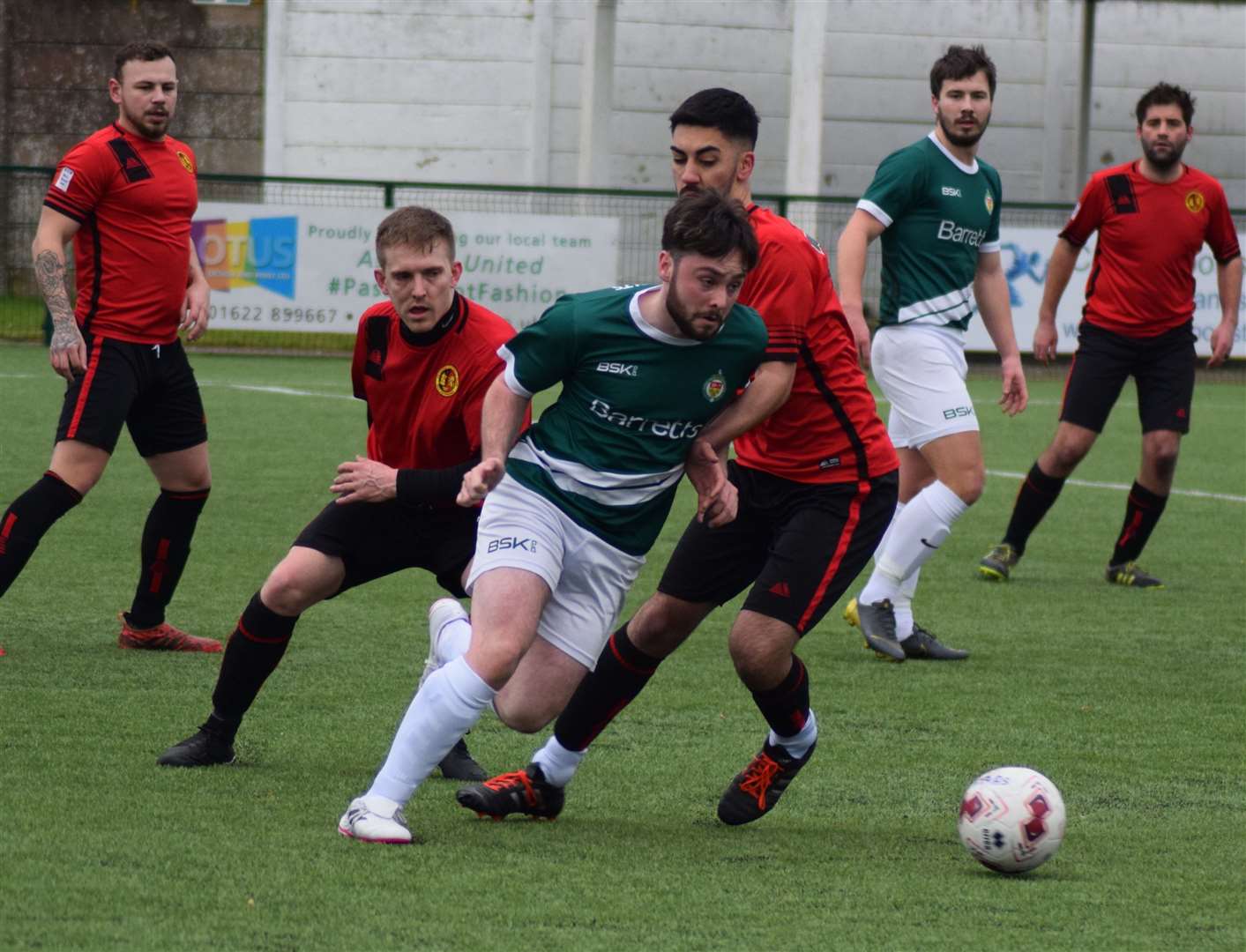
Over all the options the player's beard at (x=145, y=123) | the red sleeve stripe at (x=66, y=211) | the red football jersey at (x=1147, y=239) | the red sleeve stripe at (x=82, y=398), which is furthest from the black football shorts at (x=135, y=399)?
the red football jersey at (x=1147, y=239)

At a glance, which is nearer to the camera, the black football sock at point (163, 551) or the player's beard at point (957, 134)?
the black football sock at point (163, 551)

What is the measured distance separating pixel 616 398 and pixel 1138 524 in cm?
500

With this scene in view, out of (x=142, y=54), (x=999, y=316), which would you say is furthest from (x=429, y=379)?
(x=999, y=316)

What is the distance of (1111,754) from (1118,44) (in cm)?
2099

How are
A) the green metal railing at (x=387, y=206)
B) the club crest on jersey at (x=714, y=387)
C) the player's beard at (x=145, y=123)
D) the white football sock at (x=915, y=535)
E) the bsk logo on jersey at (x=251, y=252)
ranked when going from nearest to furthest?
the club crest on jersey at (x=714, y=387), the player's beard at (x=145, y=123), the white football sock at (x=915, y=535), the bsk logo on jersey at (x=251, y=252), the green metal railing at (x=387, y=206)

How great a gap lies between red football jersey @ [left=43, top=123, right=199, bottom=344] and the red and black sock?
199 cm

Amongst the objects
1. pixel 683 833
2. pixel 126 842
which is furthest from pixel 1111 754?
pixel 126 842

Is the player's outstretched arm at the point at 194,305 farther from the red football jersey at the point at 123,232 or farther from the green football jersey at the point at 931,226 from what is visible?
the green football jersey at the point at 931,226

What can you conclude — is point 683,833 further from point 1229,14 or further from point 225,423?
point 1229,14

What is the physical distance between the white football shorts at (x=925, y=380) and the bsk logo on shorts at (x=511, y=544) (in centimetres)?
289

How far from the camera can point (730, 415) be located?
4590 millimetres

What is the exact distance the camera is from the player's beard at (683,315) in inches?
171

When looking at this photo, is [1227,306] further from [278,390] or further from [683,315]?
[278,390]

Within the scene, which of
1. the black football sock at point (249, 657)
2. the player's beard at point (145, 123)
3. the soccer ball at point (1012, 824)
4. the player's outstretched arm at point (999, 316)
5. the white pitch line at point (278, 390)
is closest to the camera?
the soccer ball at point (1012, 824)
